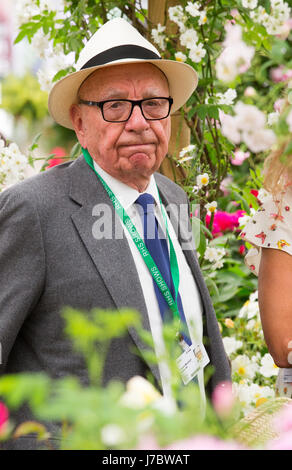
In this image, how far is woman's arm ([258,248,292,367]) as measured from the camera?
5.74 feet

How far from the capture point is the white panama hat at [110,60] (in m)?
1.89

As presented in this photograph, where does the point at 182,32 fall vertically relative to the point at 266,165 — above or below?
above

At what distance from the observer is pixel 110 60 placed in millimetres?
1870

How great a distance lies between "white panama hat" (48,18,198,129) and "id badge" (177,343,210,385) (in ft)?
2.77

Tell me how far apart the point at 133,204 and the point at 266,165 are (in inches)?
16.0

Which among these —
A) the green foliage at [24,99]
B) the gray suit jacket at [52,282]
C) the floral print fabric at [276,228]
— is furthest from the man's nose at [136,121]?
the green foliage at [24,99]

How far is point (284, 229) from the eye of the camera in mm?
1840

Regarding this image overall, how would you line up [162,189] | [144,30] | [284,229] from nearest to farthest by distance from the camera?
[284,229], [162,189], [144,30]

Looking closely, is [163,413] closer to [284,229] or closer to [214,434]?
[214,434]

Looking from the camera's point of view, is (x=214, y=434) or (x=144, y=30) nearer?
(x=214, y=434)

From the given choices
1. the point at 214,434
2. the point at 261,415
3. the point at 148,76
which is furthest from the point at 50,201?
the point at 214,434

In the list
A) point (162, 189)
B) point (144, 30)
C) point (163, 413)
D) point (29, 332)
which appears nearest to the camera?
point (163, 413)

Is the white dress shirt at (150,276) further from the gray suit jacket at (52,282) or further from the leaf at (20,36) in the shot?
the leaf at (20,36)

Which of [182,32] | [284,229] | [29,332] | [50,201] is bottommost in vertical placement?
[29,332]
